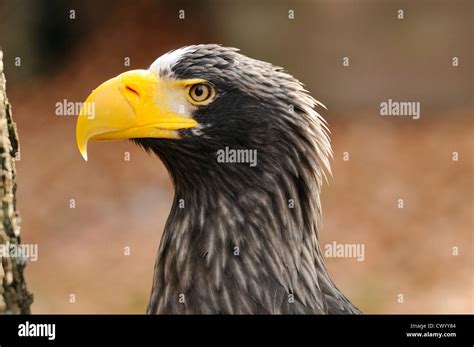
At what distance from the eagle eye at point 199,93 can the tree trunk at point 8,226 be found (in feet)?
2.14

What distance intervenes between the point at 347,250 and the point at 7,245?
5.46 m

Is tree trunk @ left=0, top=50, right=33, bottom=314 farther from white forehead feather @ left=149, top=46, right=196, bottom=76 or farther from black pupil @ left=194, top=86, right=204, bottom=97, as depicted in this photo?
black pupil @ left=194, top=86, right=204, bottom=97

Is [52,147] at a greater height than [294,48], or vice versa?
[294,48]

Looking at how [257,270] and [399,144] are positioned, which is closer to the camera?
[257,270]

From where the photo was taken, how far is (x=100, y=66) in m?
9.11

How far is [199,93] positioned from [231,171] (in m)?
0.31

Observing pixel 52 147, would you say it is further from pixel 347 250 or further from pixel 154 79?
pixel 154 79

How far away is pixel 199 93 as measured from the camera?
298cm

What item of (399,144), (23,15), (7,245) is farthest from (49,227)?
(7,245)

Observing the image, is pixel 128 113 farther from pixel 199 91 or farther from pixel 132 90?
pixel 199 91

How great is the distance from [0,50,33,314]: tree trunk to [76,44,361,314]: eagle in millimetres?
258
